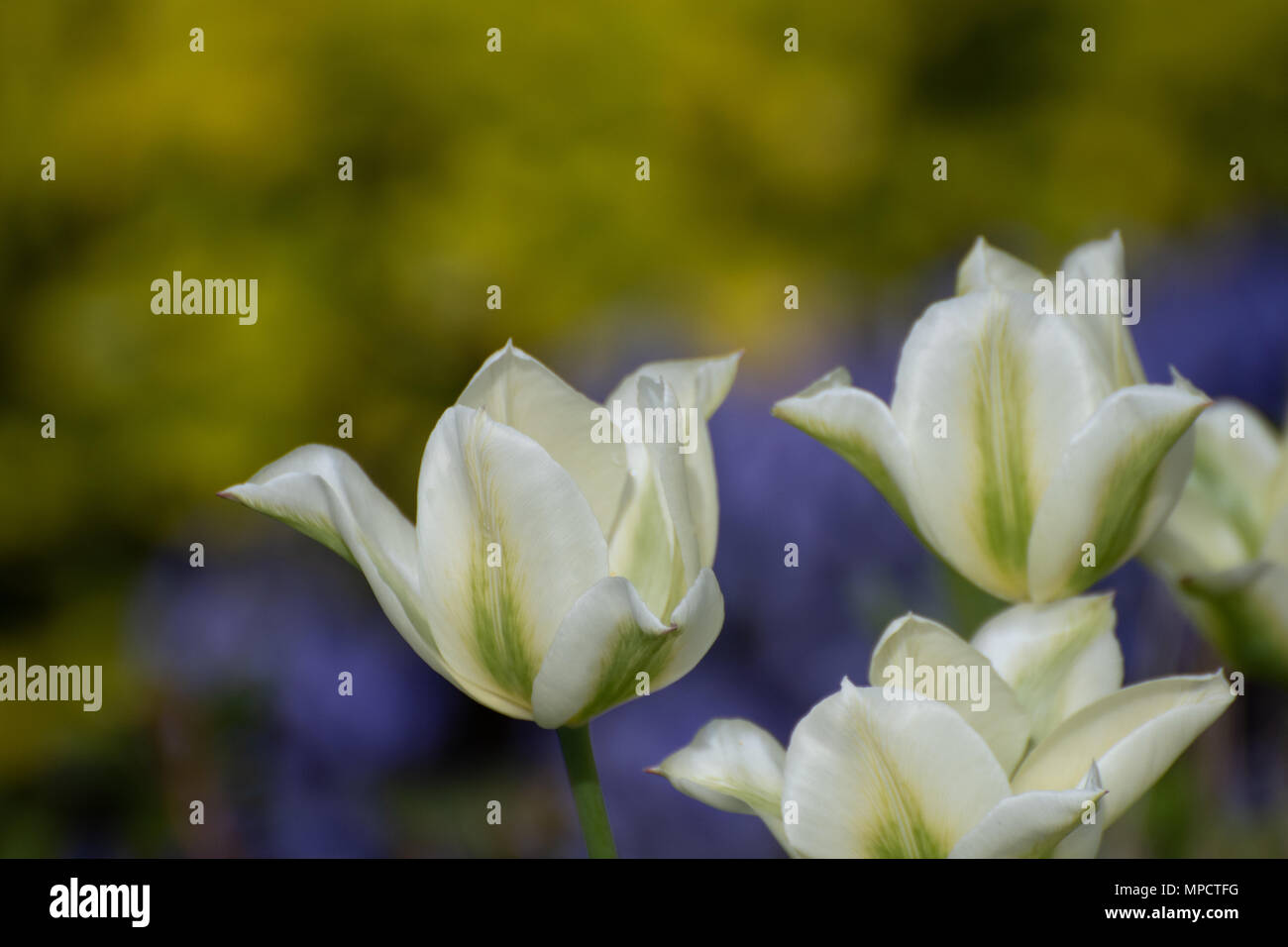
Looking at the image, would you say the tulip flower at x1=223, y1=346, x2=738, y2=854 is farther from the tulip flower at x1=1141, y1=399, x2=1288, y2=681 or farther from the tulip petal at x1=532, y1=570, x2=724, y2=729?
the tulip flower at x1=1141, y1=399, x2=1288, y2=681

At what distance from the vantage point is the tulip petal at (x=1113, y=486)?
261mm

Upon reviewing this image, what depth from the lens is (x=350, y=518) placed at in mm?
256

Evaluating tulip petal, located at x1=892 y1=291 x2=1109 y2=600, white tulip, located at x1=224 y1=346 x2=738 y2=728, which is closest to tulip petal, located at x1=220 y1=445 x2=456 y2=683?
white tulip, located at x1=224 y1=346 x2=738 y2=728

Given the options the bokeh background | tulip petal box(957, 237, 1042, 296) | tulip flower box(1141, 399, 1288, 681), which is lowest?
tulip flower box(1141, 399, 1288, 681)

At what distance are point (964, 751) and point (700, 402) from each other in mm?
88

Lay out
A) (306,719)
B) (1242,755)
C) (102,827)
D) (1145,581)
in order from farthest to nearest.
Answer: (102,827)
(306,719)
(1145,581)
(1242,755)

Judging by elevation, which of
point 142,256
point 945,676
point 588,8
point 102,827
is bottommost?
point 102,827

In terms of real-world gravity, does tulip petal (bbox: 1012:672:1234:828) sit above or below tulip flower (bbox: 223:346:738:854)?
below

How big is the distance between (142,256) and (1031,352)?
1.17 m

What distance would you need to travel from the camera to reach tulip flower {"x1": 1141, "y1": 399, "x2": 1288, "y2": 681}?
0.31m

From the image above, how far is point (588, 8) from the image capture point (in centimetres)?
127
